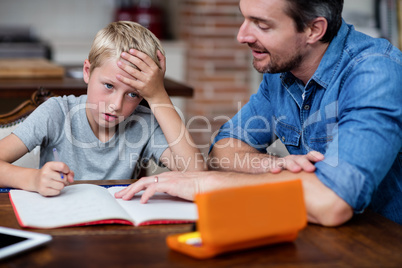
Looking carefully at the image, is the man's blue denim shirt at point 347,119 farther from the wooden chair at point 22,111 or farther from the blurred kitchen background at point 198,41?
the blurred kitchen background at point 198,41

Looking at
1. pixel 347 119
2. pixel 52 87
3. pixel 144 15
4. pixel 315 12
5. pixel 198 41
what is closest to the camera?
pixel 347 119

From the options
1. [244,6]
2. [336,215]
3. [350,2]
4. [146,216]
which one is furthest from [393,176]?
[350,2]

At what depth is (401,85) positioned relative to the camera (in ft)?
4.18

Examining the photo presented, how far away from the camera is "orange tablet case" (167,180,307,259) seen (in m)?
0.85

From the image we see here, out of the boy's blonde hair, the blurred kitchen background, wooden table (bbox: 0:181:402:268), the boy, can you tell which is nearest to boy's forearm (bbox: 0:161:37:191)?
the boy

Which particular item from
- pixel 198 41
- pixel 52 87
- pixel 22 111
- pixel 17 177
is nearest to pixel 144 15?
pixel 198 41

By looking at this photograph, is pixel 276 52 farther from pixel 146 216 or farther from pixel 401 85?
pixel 146 216

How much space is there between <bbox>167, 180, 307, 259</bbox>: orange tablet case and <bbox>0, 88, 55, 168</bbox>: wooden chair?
977 millimetres

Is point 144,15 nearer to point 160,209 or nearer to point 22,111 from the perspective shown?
point 22,111

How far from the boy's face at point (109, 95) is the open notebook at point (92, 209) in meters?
0.32

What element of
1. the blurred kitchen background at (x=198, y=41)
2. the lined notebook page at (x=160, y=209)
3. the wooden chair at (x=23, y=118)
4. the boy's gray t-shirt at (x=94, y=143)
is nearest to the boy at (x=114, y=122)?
the boy's gray t-shirt at (x=94, y=143)

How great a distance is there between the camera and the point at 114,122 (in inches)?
62.7

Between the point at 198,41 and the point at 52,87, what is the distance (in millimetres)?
1936

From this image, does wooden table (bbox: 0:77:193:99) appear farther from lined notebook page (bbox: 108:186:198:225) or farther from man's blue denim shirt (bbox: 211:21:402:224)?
lined notebook page (bbox: 108:186:198:225)
